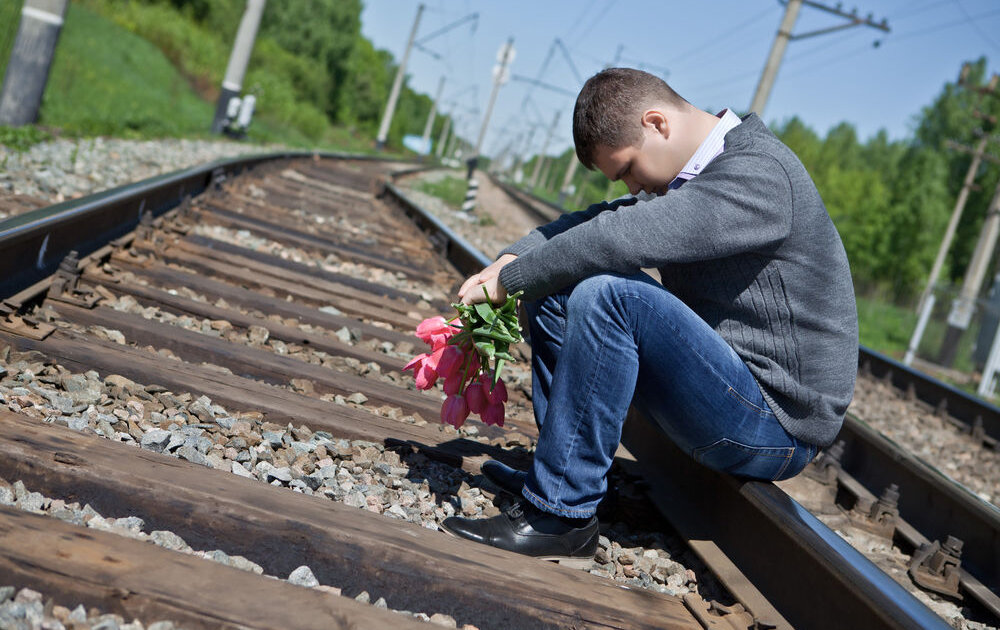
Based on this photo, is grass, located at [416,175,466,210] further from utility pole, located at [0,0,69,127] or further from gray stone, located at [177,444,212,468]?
gray stone, located at [177,444,212,468]

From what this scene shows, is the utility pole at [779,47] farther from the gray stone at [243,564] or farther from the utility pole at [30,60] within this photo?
the gray stone at [243,564]

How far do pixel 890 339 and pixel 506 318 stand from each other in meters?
22.8

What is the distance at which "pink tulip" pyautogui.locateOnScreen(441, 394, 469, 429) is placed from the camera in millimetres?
2430

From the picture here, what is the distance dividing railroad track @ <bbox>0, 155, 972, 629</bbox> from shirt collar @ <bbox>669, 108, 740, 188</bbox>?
31.3 inches

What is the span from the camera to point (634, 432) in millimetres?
3182

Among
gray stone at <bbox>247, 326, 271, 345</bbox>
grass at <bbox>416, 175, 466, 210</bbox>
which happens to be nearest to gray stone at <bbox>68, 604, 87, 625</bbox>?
gray stone at <bbox>247, 326, 271, 345</bbox>

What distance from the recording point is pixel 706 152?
87.7 inches

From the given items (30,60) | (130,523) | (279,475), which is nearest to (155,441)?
(279,475)

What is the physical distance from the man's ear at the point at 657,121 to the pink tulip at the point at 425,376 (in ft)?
2.71

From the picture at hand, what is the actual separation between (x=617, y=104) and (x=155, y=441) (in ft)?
4.61

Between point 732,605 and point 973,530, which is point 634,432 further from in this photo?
point 973,530

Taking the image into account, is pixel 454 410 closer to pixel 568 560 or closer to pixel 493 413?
pixel 493 413

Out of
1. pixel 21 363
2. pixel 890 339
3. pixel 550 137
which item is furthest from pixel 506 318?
pixel 550 137

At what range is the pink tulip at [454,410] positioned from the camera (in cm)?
243
